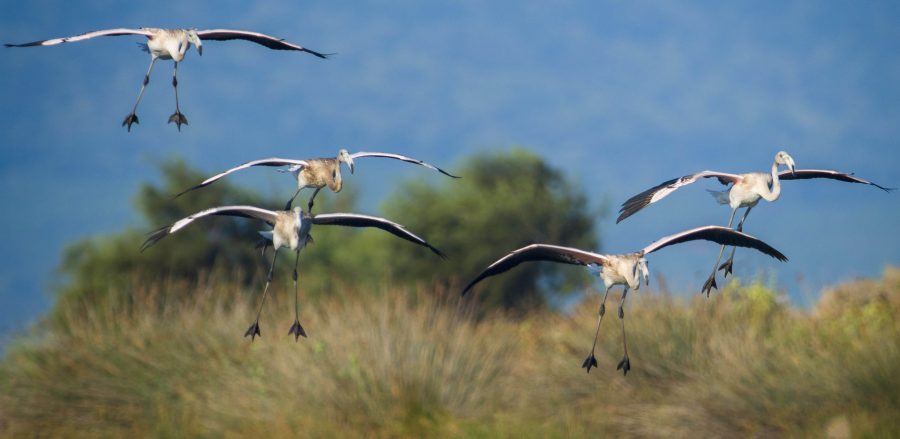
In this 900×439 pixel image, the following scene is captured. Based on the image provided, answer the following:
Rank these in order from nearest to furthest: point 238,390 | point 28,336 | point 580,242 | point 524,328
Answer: point 238,390, point 28,336, point 524,328, point 580,242

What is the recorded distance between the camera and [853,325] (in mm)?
16688

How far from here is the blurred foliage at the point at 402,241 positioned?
3500 cm

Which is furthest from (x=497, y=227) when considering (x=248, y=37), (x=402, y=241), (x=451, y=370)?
(x=248, y=37)

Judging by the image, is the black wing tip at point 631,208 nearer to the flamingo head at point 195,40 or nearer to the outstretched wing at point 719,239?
the outstretched wing at point 719,239

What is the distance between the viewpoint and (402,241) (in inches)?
1409

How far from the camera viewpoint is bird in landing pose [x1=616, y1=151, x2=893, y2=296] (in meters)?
5.84

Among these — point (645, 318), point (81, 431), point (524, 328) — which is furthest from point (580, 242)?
point (81, 431)

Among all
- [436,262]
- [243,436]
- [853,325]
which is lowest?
[243,436]

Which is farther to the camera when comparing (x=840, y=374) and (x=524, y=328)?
(x=524, y=328)

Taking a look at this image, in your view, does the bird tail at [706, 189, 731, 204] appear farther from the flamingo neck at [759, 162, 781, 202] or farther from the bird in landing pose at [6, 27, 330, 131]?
the bird in landing pose at [6, 27, 330, 131]

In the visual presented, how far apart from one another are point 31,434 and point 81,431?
73 cm

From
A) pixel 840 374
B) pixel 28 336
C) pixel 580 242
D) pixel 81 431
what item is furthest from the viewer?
pixel 580 242

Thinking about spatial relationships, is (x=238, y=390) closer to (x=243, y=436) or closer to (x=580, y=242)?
(x=243, y=436)

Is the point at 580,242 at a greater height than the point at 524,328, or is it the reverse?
the point at 580,242
